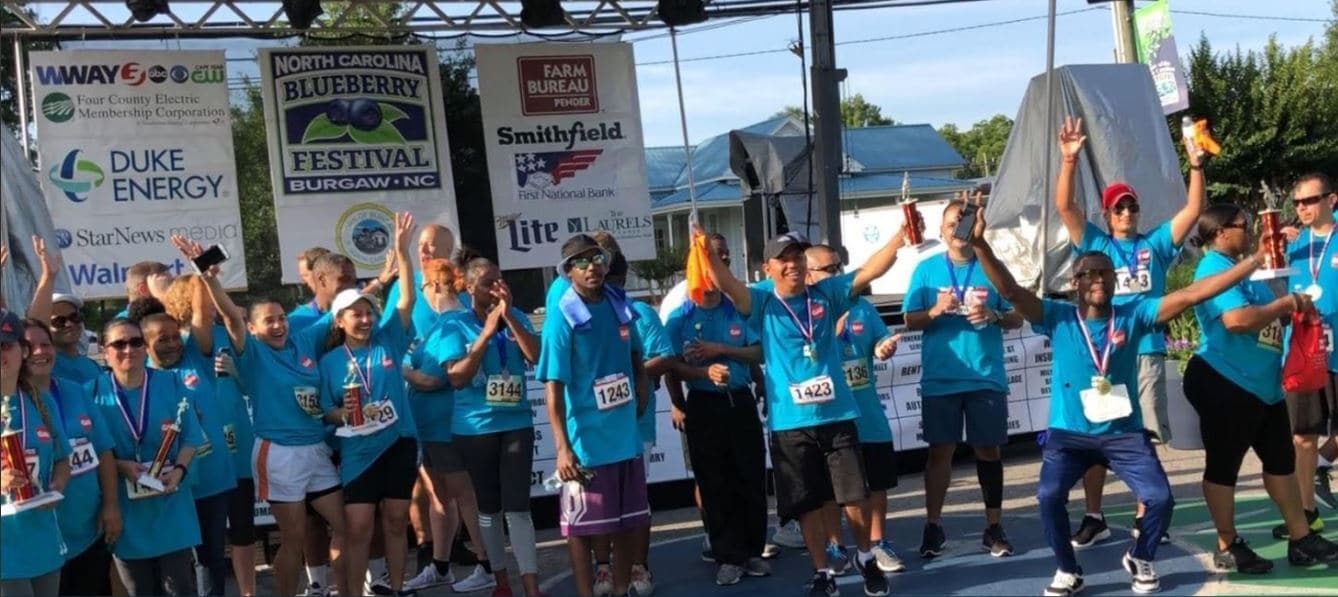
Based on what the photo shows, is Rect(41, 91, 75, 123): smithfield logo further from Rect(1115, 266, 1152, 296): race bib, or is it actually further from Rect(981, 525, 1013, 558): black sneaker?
Rect(1115, 266, 1152, 296): race bib

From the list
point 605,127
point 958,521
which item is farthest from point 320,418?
point 605,127

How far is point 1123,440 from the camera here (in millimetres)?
6578

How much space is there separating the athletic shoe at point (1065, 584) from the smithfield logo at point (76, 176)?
844 centimetres

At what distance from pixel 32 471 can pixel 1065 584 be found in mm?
4389

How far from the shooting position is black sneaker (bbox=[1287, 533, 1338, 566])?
7086 mm

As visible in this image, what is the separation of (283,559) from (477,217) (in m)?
7.95

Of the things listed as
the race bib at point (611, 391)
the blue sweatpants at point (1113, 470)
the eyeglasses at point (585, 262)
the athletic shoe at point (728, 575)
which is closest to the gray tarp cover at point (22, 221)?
the eyeglasses at point (585, 262)

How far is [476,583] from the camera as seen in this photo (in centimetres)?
832

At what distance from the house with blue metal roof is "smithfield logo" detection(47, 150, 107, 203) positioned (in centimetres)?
2496

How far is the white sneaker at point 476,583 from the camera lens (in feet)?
27.1

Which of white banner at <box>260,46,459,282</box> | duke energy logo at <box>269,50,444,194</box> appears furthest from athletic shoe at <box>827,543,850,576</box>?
duke energy logo at <box>269,50,444,194</box>

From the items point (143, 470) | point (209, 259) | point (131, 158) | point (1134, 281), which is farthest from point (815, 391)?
point (131, 158)

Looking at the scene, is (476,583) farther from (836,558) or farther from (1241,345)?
(1241,345)

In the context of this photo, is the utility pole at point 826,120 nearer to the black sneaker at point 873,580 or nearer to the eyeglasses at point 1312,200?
the eyeglasses at point 1312,200
